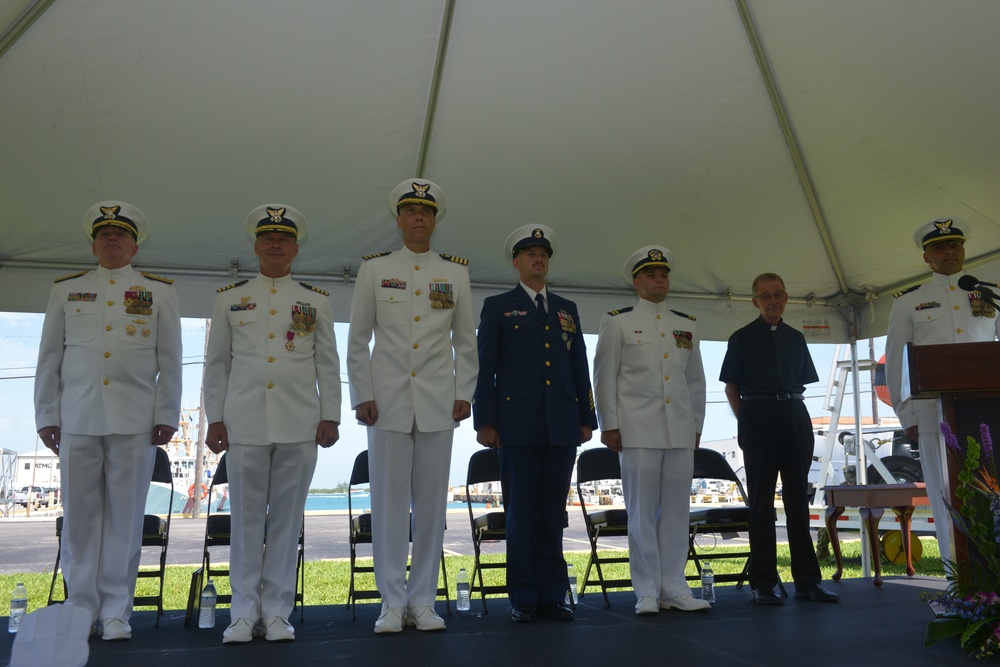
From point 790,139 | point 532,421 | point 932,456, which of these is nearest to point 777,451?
point 932,456

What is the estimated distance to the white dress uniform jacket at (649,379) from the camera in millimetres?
3945

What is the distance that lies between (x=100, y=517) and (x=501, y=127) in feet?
9.68

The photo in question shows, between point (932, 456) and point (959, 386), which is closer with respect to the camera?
point (959, 386)

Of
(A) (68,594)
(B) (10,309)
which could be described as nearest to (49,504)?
(B) (10,309)

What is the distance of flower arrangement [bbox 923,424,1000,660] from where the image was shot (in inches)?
94.0

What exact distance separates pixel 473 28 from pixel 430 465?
7.73 feet

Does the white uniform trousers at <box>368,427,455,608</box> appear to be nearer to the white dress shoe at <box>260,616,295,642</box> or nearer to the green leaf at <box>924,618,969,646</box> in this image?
the white dress shoe at <box>260,616,295,642</box>

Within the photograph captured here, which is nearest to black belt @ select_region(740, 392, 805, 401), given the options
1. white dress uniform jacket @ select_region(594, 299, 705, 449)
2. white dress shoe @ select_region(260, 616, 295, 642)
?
white dress uniform jacket @ select_region(594, 299, 705, 449)

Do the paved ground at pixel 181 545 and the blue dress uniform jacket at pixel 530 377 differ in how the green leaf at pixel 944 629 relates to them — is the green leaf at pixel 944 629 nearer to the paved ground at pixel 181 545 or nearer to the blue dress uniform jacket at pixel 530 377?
the blue dress uniform jacket at pixel 530 377

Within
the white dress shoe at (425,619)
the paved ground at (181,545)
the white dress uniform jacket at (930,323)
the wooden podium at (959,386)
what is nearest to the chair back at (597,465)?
the white dress uniform jacket at (930,323)

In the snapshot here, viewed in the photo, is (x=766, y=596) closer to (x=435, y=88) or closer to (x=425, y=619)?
(x=425, y=619)

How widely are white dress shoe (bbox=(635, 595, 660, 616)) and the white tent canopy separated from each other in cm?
242

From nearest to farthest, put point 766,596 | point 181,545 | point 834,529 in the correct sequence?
point 766,596 → point 834,529 → point 181,545

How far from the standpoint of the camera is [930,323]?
13.2 feet
